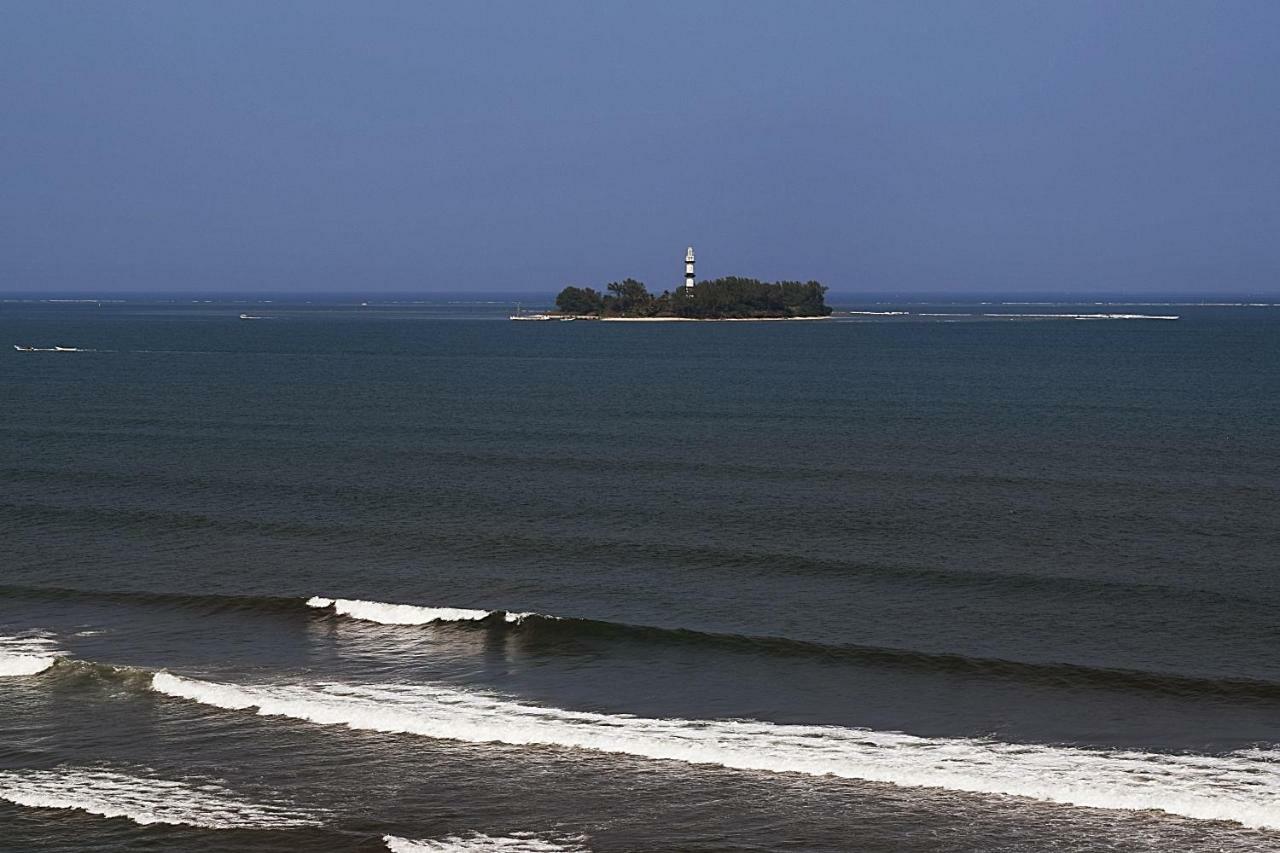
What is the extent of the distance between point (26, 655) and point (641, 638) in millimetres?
9960

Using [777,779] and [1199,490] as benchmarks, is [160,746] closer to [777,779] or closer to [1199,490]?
[777,779]

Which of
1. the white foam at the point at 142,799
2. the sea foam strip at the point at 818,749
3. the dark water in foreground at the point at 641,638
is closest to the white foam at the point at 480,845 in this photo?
the dark water in foreground at the point at 641,638

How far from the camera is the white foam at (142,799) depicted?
15.6 metres

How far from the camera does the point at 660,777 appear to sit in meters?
16.9

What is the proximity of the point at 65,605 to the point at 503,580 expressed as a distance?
27.1 ft

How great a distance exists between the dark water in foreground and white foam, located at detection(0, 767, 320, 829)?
6 centimetres

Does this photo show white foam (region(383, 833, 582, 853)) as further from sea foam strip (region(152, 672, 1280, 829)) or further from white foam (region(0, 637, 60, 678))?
white foam (region(0, 637, 60, 678))

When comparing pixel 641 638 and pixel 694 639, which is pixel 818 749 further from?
pixel 641 638

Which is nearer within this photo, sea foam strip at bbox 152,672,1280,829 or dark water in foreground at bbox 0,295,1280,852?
dark water in foreground at bbox 0,295,1280,852

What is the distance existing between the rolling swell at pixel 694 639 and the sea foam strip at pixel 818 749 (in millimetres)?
3120

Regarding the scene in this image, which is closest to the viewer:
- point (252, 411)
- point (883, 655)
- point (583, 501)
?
point (883, 655)

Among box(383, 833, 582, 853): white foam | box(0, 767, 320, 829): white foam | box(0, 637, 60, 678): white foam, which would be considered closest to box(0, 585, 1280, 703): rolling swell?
box(0, 637, 60, 678): white foam

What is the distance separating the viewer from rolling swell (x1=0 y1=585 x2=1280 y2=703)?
20516 millimetres

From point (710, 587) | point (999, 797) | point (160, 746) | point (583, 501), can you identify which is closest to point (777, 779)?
point (999, 797)
